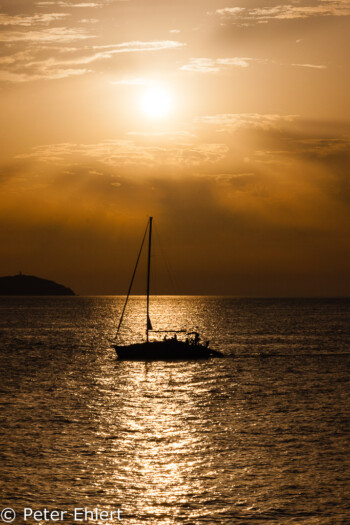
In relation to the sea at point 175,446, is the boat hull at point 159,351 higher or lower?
higher

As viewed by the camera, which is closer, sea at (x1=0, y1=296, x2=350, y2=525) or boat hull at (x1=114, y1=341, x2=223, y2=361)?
sea at (x1=0, y1=296, x2=350, y2=525)

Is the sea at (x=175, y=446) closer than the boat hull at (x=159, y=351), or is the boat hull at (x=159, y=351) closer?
the sea at (x=175, y=446)

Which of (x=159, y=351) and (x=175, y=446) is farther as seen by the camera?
(x=159, y=351)

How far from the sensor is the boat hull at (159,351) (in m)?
90.1

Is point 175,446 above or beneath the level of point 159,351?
beneath

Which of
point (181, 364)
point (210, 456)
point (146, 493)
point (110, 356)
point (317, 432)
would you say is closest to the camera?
point (146, 493)

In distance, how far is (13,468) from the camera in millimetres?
35250

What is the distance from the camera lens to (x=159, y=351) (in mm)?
90062

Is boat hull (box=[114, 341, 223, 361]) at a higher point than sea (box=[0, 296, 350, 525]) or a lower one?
higher

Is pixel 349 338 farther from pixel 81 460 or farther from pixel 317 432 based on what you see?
pixel 81 460

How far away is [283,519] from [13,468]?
14.9m

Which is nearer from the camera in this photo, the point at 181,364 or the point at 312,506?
the point at 312,506

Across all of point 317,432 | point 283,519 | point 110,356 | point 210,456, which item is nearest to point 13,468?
point 210,456

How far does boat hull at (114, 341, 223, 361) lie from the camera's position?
90062 millimetres
